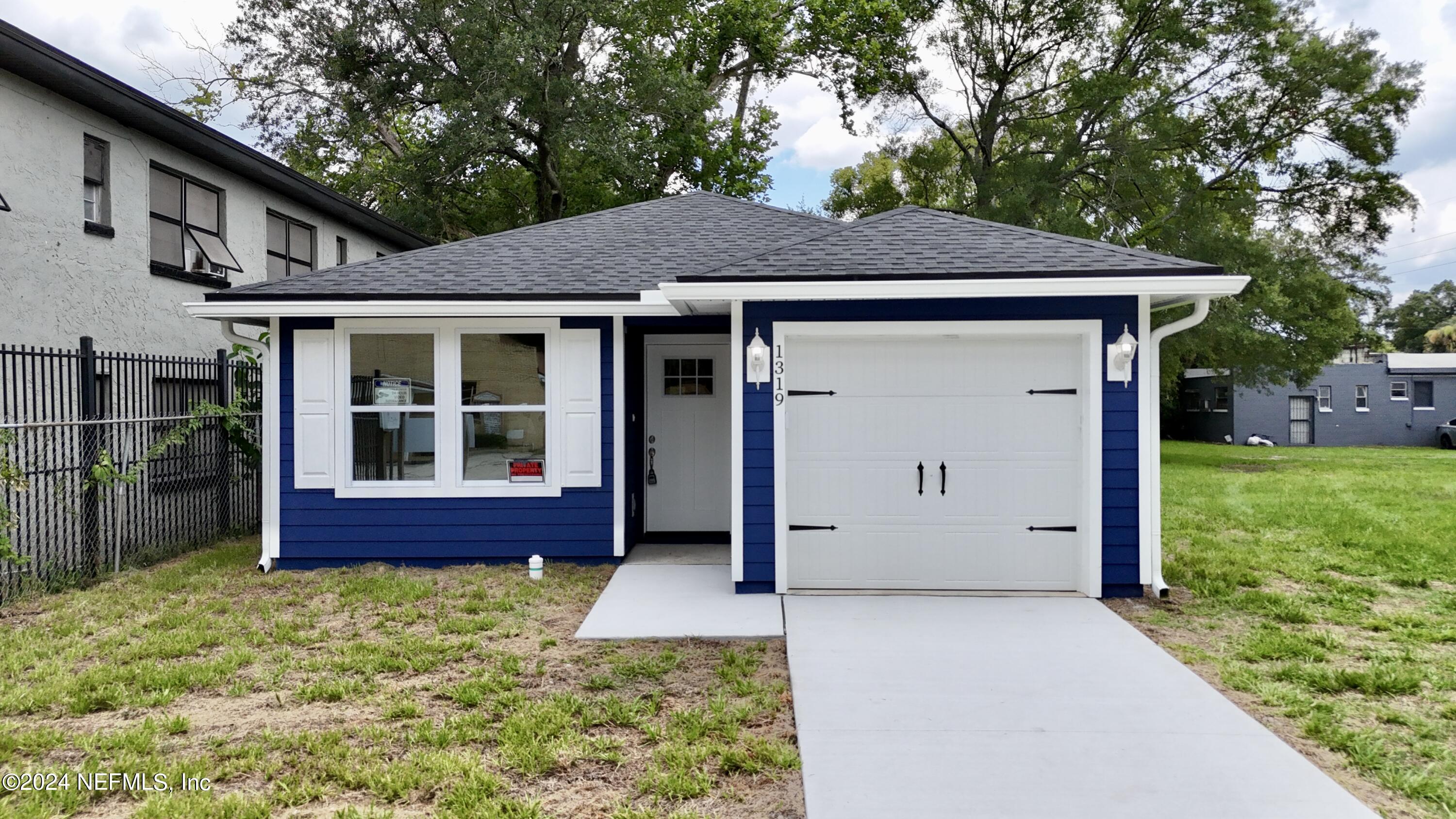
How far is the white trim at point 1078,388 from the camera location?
238 inches

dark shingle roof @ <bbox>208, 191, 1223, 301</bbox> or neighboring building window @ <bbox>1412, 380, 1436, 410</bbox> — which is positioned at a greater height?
dark shingle roof @ <bbox>208, 191, 1223, 301</bbox>

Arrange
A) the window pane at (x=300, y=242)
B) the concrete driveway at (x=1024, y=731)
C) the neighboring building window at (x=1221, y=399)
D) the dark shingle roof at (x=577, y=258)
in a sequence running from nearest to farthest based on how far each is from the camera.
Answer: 1. the concrete driveway at (x=1024, y=731)
2. the dark shingle roof at (x=577, y=258)
3. the window pane at (x=300, y=242)
4. the neighboring building window at (x=1221, y=399)

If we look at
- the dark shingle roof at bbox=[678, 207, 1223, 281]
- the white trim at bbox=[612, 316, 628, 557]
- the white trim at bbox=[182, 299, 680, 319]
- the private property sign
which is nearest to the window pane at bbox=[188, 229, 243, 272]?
the white trim at bbox=[182, 299, 680, 319]

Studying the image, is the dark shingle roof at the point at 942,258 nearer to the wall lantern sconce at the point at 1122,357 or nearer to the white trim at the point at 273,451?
the wall lantern sconce at the point at 1122,357

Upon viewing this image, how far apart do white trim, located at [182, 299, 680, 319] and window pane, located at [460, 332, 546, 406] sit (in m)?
0.30

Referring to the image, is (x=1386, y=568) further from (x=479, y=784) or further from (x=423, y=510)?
(x=423, y=510)

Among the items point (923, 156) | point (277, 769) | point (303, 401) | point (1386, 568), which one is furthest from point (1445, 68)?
point (277, 769)

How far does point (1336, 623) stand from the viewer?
570 centimetres

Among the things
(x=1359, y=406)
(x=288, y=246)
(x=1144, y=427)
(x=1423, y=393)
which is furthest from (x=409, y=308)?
(x=1423, y=393)

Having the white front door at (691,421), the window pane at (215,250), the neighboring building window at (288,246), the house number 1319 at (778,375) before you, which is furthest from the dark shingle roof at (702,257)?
the neighboring building window at (288,246)

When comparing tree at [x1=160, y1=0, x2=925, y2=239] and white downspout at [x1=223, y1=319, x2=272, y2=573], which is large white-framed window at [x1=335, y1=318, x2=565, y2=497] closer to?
white downspout at [x1=223, y1=319, x2=272, y2=573]

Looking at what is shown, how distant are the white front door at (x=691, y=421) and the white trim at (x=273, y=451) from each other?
3333mm

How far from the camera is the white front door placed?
27.7 feet

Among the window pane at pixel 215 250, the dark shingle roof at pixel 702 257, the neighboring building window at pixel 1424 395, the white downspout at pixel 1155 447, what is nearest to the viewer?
the dark shingle roof at pixel 702 257
